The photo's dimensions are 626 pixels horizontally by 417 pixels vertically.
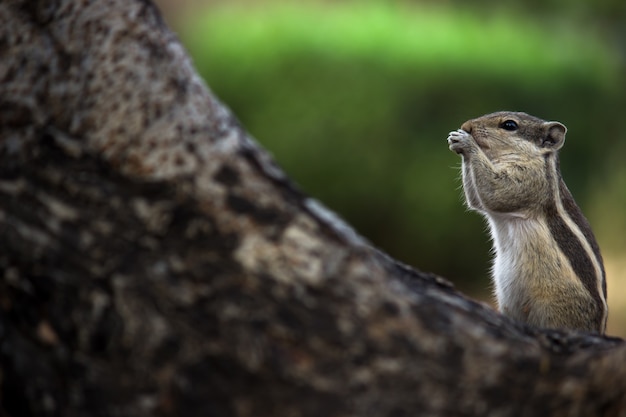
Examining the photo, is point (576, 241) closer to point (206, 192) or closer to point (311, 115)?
point (206, 192)

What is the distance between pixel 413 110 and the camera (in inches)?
376

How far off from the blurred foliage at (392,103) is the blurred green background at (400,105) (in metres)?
0.01

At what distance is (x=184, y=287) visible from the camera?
2.19m

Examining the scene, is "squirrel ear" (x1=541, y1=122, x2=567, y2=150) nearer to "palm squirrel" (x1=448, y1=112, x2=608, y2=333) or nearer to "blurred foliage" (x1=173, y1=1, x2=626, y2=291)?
"palm squirrel" (x1=448, y1=112, x2=608, y2=333)

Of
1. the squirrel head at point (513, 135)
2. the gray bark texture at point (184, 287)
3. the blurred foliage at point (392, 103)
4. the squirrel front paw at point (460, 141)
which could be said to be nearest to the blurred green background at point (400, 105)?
the blurred foliage at point (392, 103)

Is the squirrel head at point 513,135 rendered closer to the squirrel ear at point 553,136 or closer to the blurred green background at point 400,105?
the squirrel ear at point 553,136

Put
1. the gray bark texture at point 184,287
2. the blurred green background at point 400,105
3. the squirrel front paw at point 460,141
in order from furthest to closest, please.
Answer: the blurred green background at point 400,105
the squirrel front paw at point 460,141
the gray bark texture at point 184,287

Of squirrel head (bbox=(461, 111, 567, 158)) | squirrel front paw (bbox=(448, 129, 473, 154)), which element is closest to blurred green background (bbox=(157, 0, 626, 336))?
squirrel head (bbox=(461, 111, 567, 158))

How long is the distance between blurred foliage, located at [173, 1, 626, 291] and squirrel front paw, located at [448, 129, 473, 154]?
15.0 feet

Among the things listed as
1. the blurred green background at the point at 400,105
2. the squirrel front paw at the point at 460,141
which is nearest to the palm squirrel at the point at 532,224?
the squirrel front paw at the point at 460,141

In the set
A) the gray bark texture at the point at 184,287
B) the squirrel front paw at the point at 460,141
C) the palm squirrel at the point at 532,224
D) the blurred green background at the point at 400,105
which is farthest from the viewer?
the blurred green background at the point at 400,105

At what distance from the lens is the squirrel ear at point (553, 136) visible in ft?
15.0

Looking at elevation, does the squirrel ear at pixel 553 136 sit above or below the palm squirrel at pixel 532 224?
above

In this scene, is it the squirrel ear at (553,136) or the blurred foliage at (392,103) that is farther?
the blurred foliage at (392,103)
